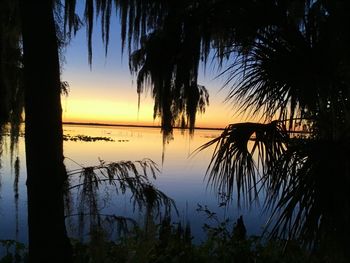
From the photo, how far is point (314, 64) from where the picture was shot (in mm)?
2750

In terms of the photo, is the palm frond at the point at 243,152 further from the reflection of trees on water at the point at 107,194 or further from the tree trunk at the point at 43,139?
the tree trunk at the point at 43,139

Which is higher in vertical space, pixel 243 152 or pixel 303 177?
pixel 243 152

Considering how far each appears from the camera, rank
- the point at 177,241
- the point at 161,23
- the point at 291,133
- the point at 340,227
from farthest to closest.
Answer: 1. the point at 177,241
2. the point at 161,23
3. the point at 291,133
4. the point at 340,227

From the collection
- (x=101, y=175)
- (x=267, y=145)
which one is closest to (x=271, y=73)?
(x=267, y=145)

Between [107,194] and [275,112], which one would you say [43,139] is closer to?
[107,194]

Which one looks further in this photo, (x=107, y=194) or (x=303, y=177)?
(x=107, y=194)

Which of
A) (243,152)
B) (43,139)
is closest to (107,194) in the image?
(43,139)

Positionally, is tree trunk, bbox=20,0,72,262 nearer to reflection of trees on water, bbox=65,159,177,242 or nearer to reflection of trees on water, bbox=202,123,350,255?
reflection of trees on water, bbox=65,159,177,242

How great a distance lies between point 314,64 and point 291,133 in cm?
57

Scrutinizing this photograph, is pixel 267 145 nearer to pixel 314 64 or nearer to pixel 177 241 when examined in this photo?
pixel 314 64

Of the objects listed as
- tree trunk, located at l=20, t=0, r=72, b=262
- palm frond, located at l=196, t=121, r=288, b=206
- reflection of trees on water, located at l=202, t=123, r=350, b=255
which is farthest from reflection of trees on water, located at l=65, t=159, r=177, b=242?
reflection of trees on water, located at l=202, t=123, r=350, b=255

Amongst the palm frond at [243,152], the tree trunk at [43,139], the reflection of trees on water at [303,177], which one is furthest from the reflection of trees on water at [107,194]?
the reflection of trees on water at [303,177]

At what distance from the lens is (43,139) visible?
2.79 m

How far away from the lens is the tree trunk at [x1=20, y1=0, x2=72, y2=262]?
9.14ft
